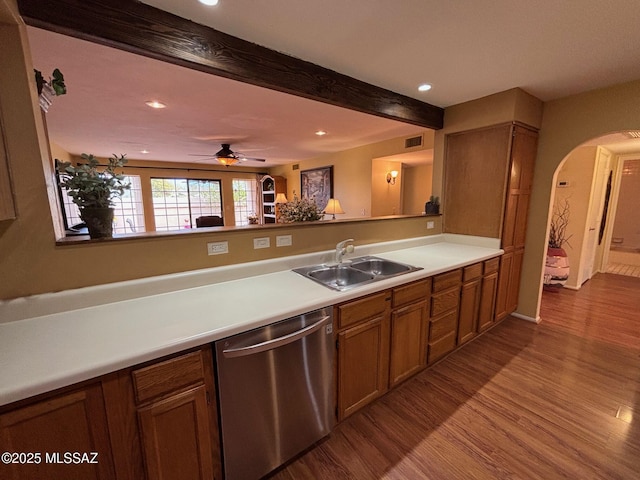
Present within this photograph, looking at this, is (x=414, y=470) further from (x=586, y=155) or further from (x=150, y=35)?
(x=586, y=155)

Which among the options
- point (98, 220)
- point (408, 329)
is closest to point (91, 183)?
point (98, 220)

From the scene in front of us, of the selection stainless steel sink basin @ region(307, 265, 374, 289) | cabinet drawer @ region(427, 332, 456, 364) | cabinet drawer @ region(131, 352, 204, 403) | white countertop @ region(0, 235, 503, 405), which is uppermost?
white countertop @ region(0, 235, 503, 405)

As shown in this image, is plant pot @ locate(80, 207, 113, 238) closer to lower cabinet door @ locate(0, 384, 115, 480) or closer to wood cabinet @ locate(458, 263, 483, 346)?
lower cabinet door @ locate(0, 384, 115, 480)

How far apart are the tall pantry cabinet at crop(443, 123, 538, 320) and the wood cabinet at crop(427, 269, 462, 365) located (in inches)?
33.8

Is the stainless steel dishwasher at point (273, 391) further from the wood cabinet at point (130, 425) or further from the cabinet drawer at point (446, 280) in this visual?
the cabinet drawer at point (446, 280)

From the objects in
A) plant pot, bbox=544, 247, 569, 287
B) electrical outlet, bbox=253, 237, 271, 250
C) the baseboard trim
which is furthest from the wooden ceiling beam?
plant pot, bbox=544, 247, 569, 287

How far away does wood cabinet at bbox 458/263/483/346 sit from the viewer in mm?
2373

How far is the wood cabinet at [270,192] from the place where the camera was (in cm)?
739

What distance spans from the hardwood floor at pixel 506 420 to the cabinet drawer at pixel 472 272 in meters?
0.72

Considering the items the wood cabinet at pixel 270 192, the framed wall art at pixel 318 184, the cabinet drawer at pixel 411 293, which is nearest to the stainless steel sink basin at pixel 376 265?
the cabinet drawer at pixel 411 293

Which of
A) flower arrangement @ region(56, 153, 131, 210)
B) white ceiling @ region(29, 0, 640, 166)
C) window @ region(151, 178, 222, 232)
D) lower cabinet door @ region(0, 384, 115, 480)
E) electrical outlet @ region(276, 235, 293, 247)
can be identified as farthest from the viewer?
window @ region(151, 178, 222, 232)

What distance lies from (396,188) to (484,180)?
273 centimetres

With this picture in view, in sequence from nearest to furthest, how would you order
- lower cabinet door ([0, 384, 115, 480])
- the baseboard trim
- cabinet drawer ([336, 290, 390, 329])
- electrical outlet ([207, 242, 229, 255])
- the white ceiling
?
lower cabinet door ([0, 384, 115, 480])
the white ceiling
cabinet drawer ([336, 290, 390, 329])
electrical outlet ([207, 242, 229, 255])
the baseboard trim

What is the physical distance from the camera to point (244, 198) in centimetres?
784
